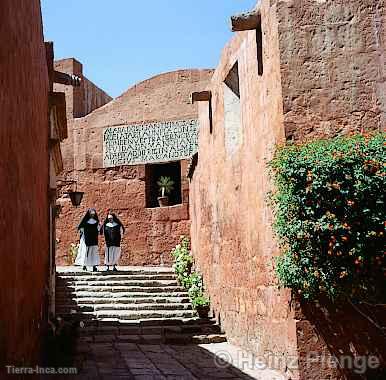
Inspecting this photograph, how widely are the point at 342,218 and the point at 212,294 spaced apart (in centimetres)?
498

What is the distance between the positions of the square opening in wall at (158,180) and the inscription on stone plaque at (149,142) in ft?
1.19

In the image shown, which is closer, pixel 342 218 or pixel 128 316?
pixel 342 218

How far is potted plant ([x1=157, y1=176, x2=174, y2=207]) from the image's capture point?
16.0 metres

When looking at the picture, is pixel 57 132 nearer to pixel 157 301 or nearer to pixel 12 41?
pixel 157 301

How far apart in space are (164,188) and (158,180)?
0.84 m

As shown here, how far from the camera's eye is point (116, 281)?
468 inches

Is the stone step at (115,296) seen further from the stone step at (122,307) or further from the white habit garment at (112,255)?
the white habit garment at (112,255)

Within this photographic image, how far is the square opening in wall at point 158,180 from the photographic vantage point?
16.8 metres

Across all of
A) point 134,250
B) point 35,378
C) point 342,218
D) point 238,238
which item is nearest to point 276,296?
point 342,218

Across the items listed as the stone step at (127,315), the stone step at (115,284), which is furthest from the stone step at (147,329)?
the stone step at (115,284)

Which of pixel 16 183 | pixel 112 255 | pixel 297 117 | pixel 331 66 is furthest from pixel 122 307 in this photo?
pixel 16 183

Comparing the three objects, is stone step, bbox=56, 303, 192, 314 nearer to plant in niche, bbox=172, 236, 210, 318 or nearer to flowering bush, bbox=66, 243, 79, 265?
plant in niche, bbox=172, 236, 210, 318

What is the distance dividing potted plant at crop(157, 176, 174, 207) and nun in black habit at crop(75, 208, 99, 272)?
2.23 m
